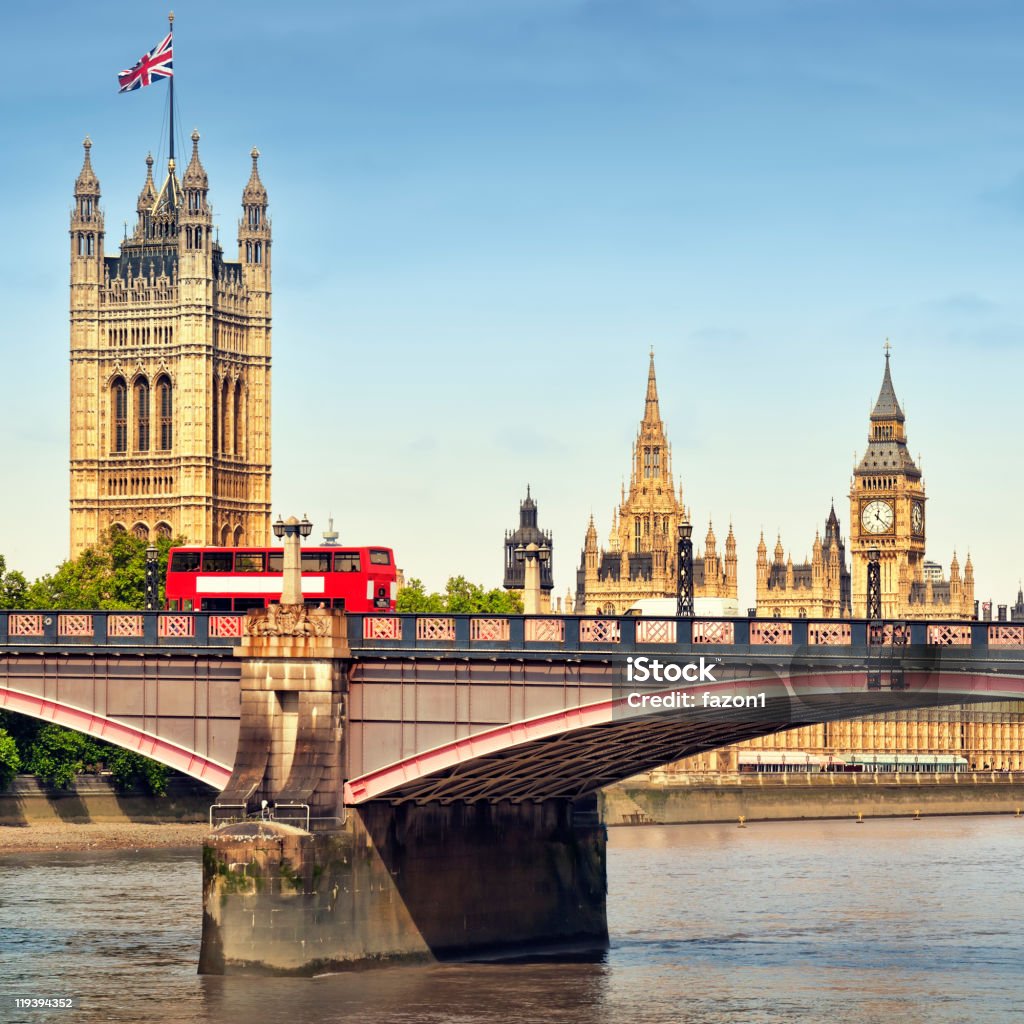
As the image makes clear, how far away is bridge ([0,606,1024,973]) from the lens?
190 ft

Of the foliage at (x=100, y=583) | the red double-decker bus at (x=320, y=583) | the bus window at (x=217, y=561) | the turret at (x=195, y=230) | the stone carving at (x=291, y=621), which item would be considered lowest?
the stone carving at (x=291, y=621)

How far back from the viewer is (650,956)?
69125 millimetres

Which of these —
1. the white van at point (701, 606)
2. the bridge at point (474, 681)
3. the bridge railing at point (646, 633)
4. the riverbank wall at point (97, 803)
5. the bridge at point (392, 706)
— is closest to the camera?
the bridge railing at point (646, 633)

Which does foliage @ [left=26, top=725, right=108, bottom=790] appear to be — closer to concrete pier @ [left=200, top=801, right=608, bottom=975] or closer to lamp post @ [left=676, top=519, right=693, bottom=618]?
concrete pier @ [left=200, top=801, right=608, bottom=975]

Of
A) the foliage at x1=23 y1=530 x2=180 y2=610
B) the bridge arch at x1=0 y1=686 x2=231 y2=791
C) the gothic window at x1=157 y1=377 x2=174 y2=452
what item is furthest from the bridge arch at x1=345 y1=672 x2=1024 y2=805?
the gothic window at x1=157 y1=377 x2=174 y2=452

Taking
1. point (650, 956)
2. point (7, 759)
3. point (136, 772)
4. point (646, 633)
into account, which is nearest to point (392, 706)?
point (646, 633)

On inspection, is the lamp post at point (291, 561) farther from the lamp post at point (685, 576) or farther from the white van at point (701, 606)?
the white van at point (701, 606)

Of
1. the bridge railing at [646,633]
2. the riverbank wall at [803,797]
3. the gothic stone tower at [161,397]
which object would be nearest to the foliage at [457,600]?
the riverbank wall at [803,797]

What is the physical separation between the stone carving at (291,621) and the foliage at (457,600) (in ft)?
215

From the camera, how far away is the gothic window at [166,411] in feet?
647

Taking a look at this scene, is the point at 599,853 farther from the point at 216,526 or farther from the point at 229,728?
the point at 216,526

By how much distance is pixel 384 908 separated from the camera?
61156 mm

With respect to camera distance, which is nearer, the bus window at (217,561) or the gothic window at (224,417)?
the bus window at (217,561)

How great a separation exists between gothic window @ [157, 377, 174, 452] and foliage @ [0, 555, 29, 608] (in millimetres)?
71239
